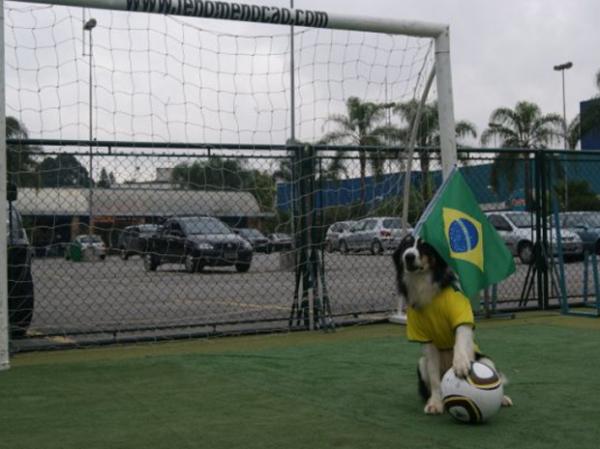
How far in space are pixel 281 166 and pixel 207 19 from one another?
2.03 meters

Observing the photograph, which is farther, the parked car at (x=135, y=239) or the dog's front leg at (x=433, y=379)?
the parked car at (x=135, y=239)

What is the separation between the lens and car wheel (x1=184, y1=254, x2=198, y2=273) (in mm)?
9764

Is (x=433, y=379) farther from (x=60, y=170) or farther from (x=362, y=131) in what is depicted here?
(x=362, y=131)

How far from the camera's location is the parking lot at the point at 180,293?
923 cm

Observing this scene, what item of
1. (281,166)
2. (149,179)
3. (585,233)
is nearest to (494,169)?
(585,233)

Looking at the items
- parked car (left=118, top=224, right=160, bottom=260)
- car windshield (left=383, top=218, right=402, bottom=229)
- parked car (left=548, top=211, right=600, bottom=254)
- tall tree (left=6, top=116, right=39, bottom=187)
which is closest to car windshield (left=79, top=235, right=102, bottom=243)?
parked car (left=118, top=224, right=160, bottom=260)

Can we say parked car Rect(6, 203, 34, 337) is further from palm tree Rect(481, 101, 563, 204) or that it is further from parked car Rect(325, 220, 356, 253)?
palm tree Rect(481, 101, 563, 204)

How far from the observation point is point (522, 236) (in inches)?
607

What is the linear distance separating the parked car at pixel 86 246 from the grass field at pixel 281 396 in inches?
40.2

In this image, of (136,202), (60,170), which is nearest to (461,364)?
(136,202)

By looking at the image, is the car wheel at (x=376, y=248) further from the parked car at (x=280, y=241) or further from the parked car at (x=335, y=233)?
the parked car at (x=280, y=241)

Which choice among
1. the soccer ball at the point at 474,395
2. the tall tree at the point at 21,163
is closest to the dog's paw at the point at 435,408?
the soccer ball at the point at 474,395

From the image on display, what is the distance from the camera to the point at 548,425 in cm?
505

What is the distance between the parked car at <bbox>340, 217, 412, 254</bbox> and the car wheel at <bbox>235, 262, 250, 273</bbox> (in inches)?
45.8
